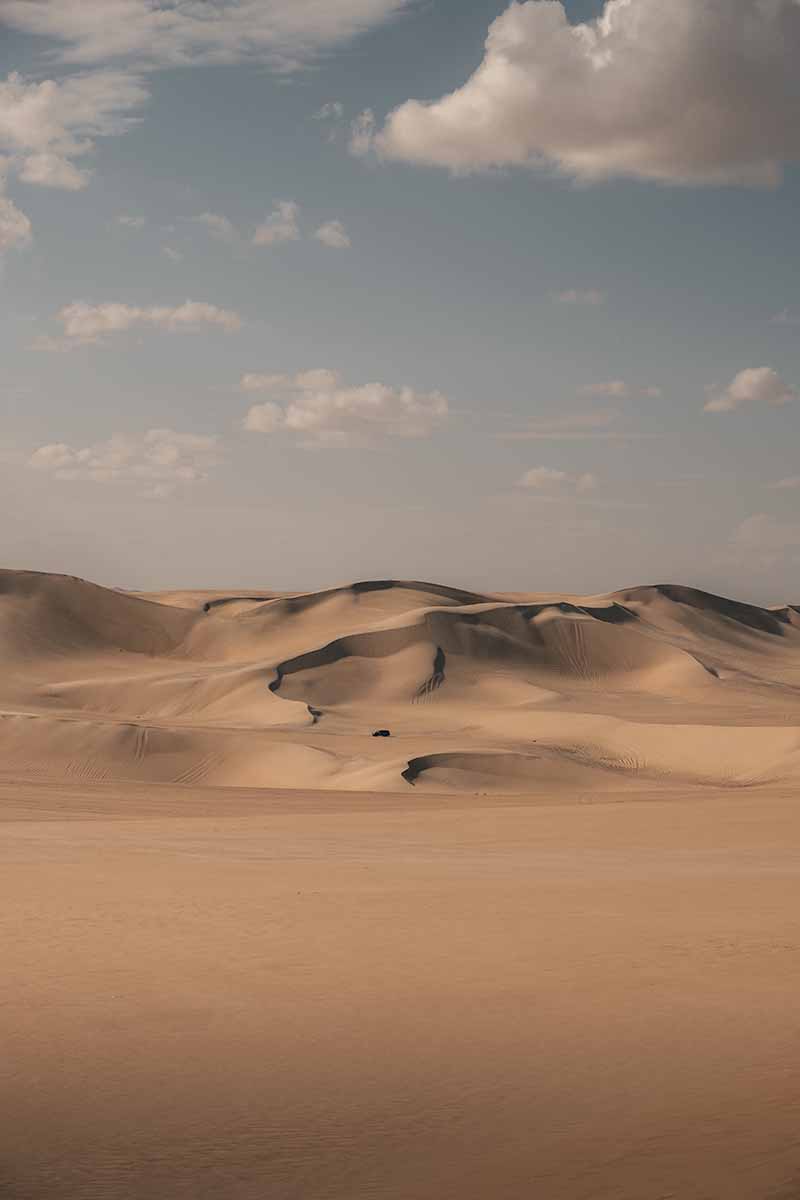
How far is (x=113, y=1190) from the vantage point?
603 cm

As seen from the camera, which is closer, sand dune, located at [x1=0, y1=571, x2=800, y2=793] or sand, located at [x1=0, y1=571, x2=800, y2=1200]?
sand, located at [x1=0, y1=571, x2=800, y2=1200]

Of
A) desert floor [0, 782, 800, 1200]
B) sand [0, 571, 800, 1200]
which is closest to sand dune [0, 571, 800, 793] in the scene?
sand [0, 571, 800, 1200]

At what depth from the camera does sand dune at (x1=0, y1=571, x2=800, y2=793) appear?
38656mm

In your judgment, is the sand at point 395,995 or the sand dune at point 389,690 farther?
the sand dune at point 389,690

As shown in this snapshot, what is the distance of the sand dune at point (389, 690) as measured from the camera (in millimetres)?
38656

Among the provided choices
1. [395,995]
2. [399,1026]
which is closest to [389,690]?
[395,995]

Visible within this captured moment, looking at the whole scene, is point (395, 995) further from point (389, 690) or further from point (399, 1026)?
point (389, 690)

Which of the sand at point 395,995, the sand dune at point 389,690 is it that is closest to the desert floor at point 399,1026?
the sand at point 395,995

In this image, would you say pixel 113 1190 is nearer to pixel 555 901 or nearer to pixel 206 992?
pixel 206 992

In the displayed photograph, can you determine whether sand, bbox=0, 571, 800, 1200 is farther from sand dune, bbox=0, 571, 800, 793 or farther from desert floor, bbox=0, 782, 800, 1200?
sand dune, bbox=0, 571, 800, 793

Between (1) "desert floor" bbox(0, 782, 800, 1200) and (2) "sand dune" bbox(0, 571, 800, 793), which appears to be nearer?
(1) "desert floor" bbox(0, 782, 800, 1200)

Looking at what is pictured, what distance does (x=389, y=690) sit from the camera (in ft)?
197

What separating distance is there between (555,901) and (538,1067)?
539 centimetres

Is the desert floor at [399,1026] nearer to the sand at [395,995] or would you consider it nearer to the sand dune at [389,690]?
the sand at [395,995]
